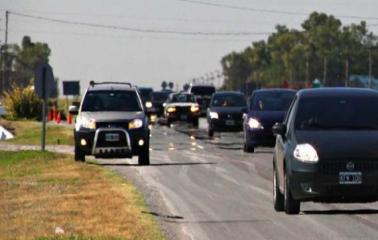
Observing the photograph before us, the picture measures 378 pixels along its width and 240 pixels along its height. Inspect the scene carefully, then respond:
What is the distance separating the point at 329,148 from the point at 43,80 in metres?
18.4

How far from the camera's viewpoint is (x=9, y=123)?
6675cm

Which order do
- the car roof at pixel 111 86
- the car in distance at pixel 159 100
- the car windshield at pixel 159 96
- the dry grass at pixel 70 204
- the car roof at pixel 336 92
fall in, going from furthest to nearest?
1. the car windshield at pixel 159 96
2. the car in distance at pixel 159 100
3. the car roof at pixel 111 86
4. the car roof at pixel 336 92
5. the dry grass at pixel 70 204

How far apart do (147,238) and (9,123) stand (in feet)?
172

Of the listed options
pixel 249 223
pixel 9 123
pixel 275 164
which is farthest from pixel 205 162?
pixel 9 123

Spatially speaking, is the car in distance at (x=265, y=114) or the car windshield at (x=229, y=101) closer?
the car in distance at (x=265, y=114)

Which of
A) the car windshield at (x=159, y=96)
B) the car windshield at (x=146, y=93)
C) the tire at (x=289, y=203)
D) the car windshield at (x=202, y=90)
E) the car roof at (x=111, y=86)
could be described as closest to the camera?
the tire at (x=289, y=203)

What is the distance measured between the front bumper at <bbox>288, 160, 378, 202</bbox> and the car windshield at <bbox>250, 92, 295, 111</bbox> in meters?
18.0

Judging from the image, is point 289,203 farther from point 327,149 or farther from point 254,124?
point 254,124

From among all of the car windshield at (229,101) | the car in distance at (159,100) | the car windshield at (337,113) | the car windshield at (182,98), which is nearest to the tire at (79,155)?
the car windshield at (337,113)

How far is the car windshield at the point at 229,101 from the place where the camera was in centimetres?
4961

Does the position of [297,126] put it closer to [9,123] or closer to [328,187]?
[328,187]

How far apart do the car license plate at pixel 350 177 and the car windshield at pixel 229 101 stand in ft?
108

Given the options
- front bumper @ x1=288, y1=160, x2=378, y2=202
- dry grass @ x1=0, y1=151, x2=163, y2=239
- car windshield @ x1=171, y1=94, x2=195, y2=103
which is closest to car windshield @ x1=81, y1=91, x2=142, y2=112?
dry grass @ x1=0, y1=151, x2=163, y2=239

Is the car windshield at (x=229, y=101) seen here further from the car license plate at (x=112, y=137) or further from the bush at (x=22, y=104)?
the bush at (x=22, y=104)
